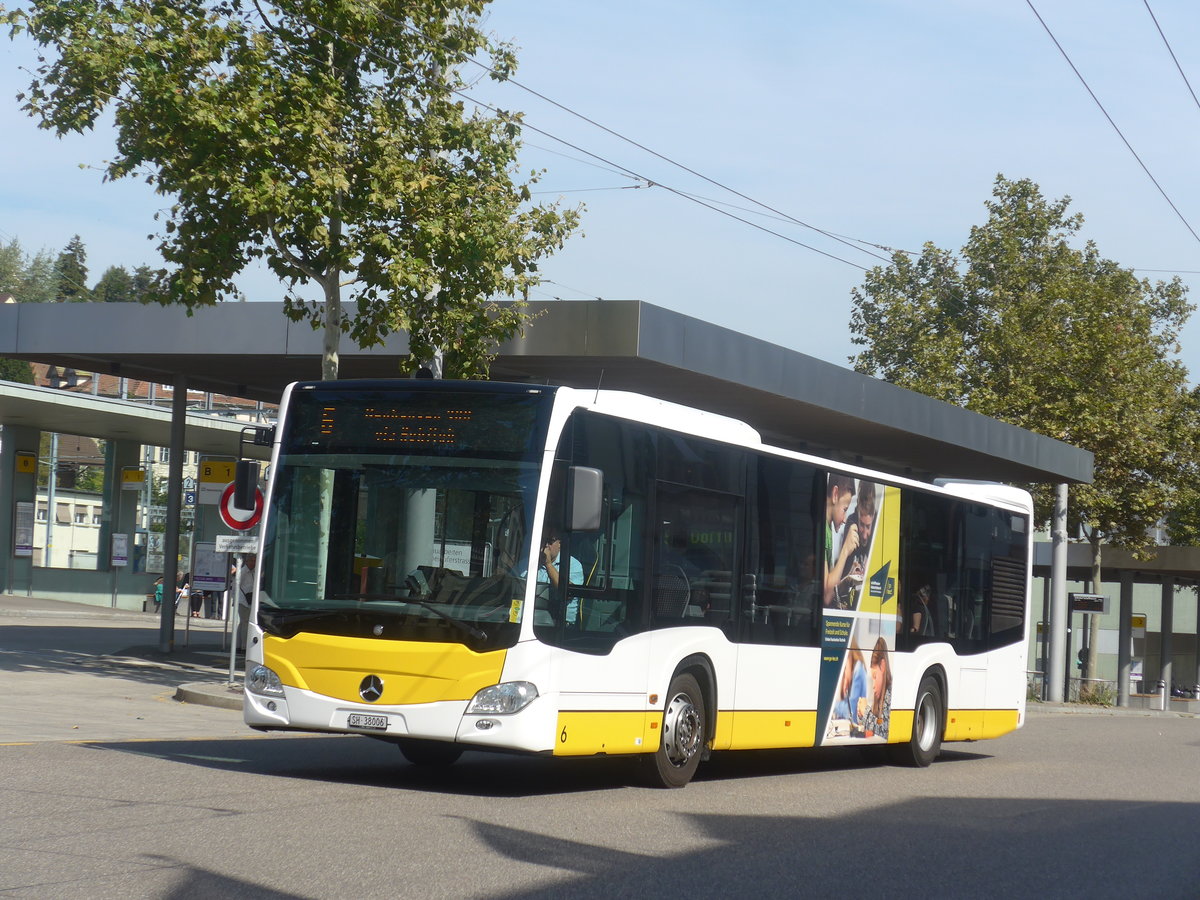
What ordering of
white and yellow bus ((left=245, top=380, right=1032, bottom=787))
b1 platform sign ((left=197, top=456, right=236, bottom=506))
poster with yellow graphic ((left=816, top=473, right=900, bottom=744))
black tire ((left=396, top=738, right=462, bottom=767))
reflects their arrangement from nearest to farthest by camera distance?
white and yellow bus ((left=245, top=380, right=1032, bottom=787)), black tire ((left=396, top=738, right=462, bottom=767)), poster with yellow graphic ((left=816, top=473, right=900, bottom=744)), b1 platform sign ((left=197, top=456, right=236, bottom=506))

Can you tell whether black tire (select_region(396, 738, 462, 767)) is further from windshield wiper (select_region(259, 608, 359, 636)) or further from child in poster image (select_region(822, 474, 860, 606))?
child in poster image (select_region(822, 474, 860, 606))

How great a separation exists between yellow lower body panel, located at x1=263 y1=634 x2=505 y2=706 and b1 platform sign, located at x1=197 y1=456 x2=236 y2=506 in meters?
10.2

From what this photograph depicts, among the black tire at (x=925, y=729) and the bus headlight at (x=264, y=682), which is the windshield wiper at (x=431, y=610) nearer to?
the bus headlight at (x=264, y=682)

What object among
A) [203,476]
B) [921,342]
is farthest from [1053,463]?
[203,476]

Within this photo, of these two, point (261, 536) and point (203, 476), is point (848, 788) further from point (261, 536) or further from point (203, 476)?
point (203, 476)

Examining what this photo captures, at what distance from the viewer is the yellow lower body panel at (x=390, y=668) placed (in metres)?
10.3

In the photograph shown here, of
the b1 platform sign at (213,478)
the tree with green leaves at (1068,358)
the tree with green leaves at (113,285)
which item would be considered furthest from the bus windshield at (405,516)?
the tree with green leaves at (113,285)

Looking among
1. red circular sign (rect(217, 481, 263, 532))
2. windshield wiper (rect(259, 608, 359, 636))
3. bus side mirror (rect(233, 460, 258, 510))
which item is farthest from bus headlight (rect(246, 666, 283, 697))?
red circular sign (rect(217, 481, 263, 532))

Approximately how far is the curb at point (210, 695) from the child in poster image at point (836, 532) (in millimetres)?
7313

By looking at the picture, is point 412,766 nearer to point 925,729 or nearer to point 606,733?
point 606,733

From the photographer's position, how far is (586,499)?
1044cm

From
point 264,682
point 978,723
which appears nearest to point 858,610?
point 978,723

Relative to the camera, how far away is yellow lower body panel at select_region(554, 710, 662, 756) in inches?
415

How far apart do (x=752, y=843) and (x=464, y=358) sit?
10802mm
